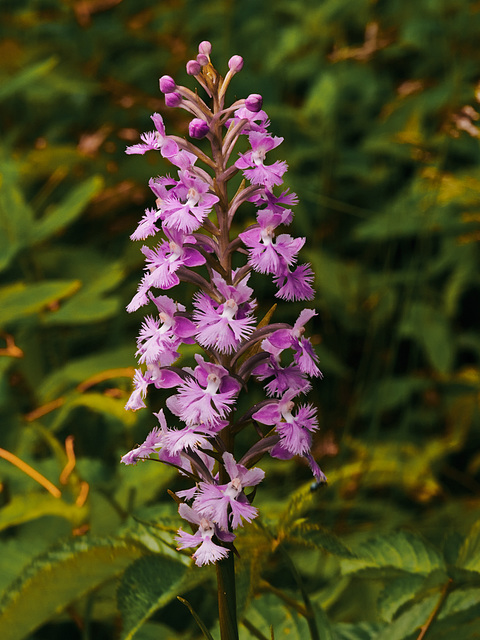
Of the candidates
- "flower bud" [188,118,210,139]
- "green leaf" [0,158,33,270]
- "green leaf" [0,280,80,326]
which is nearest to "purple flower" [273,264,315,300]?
"flower bud" [188,118,210,139]

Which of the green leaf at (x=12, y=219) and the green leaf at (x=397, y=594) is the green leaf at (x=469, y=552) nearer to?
the green leaf at (x=397, y=594)

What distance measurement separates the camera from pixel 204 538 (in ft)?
3.12

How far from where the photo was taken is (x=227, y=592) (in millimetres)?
993

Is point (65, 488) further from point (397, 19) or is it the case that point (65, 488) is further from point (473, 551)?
point (397, 19)

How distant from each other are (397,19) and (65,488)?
12.1 feet

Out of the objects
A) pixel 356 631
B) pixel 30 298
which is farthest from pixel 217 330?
pixel 30 298

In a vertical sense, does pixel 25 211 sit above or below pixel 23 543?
above

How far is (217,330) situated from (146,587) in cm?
46

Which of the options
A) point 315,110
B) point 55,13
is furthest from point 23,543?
point 55,13

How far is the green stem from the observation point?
3.26 feet

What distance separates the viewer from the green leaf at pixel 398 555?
1.28 m

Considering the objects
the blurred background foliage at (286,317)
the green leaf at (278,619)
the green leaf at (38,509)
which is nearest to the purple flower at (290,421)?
the blurred background foliage at (286,317)

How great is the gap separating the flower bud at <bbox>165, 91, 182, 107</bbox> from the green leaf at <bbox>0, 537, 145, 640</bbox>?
71cm

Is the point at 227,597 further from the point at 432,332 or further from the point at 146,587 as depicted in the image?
the point at 432,332
